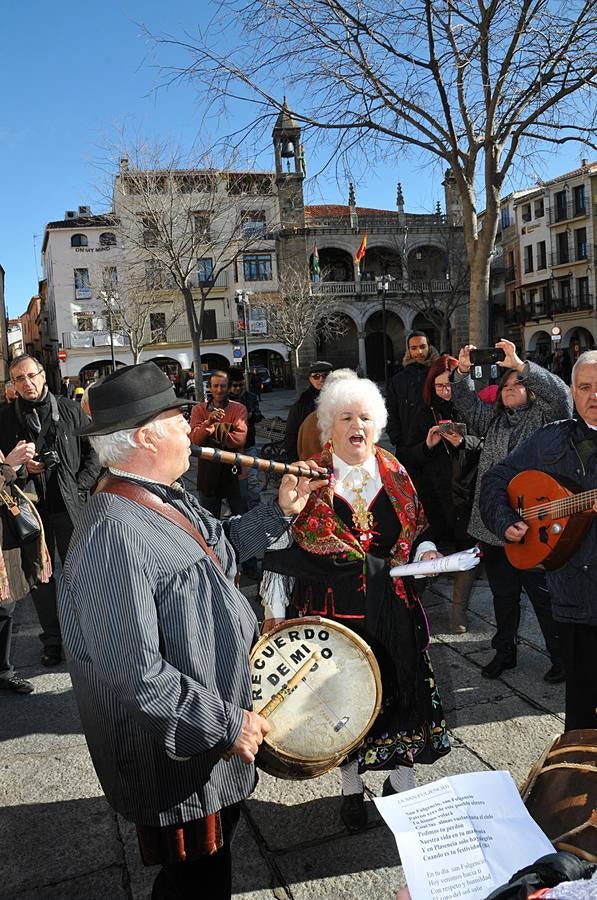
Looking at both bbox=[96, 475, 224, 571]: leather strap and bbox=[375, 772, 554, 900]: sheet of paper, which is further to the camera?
bbox=[96, 475, 224, 571]: leather strap

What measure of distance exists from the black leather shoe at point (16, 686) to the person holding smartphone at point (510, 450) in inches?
114

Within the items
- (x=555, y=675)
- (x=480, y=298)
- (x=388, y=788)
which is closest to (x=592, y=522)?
(x=388, y=788)

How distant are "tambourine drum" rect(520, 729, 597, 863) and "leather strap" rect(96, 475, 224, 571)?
3.34ft

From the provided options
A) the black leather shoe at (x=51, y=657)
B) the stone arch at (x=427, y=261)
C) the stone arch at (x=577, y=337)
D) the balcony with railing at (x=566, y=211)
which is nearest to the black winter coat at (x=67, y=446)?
the black leather shoe at (x=51, y=657)

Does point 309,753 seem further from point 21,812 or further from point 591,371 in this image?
point 591,371

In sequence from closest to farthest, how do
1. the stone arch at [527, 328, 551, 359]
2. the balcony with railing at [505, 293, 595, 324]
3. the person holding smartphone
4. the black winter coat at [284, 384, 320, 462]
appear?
the person holding smartphone
the black winter coat at [284, 384, 320, 462]
the balcony with railing at [505, 293, 595, 324]
the stone arch at [527, 328, 551, 359]

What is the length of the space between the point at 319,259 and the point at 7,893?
47.4 m

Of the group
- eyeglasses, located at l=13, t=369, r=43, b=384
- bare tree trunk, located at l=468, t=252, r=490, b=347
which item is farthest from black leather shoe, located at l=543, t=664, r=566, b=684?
bare tree trunk, located at l=468, t=252, r=490, b=347

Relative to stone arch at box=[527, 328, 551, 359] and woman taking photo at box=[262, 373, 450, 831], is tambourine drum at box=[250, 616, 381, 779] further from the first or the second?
stone arch at box=[527, 328, 551, 359]

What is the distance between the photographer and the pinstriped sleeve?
1.77 meters

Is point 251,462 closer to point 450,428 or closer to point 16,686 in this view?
point 450,428

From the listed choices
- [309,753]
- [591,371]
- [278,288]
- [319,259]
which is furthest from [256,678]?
[319,259]

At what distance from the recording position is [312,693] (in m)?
2.54

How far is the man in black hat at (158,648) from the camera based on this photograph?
1.80m
